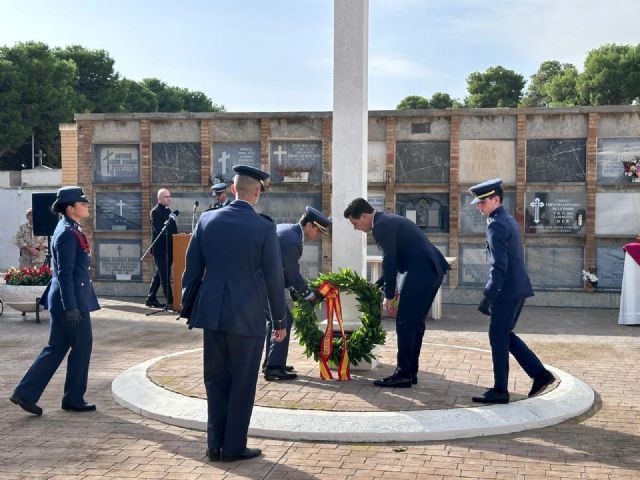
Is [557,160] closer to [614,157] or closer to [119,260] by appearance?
[614,157]

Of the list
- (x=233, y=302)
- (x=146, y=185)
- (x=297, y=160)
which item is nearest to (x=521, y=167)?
(x=297, y=160)

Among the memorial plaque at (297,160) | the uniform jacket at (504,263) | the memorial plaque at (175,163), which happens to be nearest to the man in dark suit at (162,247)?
the memorial plaque at (175,163)

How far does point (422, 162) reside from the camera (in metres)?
16.9

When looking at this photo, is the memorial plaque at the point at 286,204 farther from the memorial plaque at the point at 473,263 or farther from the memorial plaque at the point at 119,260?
the memorial plaque at the point at 473,263

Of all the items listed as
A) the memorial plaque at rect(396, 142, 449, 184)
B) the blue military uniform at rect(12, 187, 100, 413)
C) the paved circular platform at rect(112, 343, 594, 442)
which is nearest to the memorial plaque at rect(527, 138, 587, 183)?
the memorial plaque at rect(396, 142, 449, 184)

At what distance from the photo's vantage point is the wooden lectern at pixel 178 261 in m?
15.2

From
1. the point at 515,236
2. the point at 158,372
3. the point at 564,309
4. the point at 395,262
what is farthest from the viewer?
the point at 564,309

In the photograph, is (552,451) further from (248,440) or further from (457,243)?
(457,243)

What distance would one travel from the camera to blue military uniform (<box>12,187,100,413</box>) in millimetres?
7594

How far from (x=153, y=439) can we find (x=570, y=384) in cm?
403

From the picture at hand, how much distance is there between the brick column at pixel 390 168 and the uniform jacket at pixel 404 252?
8.49 m

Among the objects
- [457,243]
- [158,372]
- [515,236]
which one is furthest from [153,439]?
[457,243]

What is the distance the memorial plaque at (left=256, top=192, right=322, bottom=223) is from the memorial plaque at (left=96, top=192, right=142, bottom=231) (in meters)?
2.61

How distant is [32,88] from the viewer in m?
57.1
